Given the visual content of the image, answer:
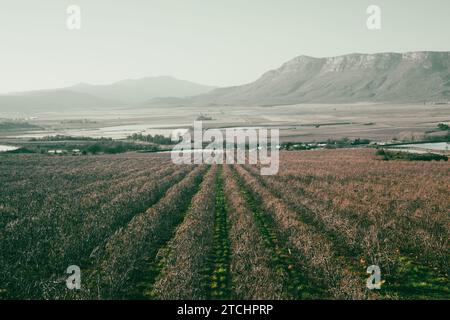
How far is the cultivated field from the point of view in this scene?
1245 cm

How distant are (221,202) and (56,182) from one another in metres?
17.6

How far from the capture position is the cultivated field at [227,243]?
12.4 metres

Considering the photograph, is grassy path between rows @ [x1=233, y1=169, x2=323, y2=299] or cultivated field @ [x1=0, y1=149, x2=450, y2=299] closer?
grassy path between rows @ [x1=233, y1=169, x2=323, y2=299]

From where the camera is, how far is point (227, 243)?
682 inches

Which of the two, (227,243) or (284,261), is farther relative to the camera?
(227,243)

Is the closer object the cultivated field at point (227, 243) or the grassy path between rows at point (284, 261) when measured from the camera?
the grassy path between rows at point (284, 261)

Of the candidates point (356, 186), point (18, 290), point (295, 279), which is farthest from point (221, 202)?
point (18, 290)

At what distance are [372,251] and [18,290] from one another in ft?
39.0

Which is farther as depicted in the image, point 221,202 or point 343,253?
point 221,202
